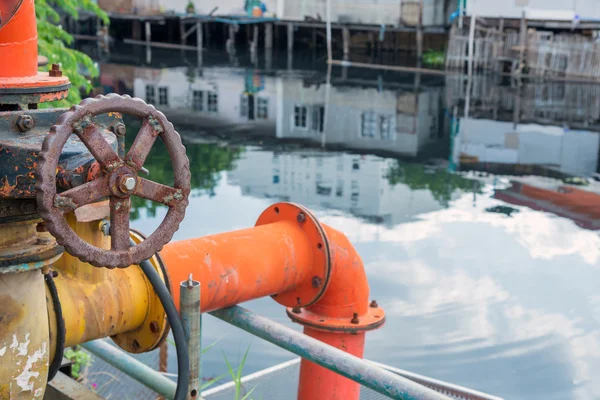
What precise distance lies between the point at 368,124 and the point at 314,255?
17797 millimetres

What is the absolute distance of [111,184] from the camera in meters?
1.90

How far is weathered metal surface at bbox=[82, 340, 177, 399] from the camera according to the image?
Answer: 303 centimetres

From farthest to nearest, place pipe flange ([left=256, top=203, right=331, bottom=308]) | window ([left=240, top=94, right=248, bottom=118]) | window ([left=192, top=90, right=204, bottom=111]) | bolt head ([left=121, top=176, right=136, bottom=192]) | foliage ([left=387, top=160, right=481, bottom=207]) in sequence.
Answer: window ([left=192, top=90, right=204, bottom=111]), window ([left=240, top=94, right=248, bottom=118]), foliage ([left=387, top=160, right=481, bottom=207]), pipe flange ([left=256, top=203, right=331, bottom=308]), bolt head ([left=121, top=176, right=136, bottom=192])

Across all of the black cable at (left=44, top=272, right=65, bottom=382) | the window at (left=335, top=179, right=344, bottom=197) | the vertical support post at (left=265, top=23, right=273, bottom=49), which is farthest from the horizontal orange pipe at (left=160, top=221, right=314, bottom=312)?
the vertical support post at (left=265, top=23, right=273, bottom=49)

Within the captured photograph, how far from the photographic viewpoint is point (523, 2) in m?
31.3

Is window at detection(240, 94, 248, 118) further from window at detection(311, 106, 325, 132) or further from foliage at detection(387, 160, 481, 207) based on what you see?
foliage at detection(387, 160, 481, 207)

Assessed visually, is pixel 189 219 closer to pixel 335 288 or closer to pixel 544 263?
pixel 544 263

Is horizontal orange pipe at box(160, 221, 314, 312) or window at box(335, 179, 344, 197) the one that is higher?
horizontal orange pipe at box(160, 221, 314, 312)

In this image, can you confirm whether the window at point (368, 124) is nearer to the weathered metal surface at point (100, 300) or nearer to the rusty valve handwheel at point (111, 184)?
the weathered metal surface at point (100, 300)

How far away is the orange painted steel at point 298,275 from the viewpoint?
2932 millimetres

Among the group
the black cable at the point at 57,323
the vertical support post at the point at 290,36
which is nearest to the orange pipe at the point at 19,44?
the black cable at the point at 57,323

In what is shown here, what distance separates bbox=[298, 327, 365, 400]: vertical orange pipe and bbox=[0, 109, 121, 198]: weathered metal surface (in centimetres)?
170

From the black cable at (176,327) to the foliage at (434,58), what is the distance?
3316 cm

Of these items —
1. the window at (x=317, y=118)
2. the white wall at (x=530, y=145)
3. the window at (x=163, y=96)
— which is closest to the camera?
the white wall at (x=530, y=145)
